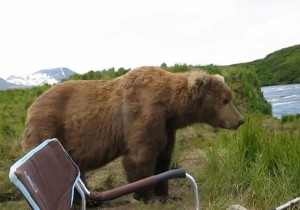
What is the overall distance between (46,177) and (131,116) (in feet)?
8.19

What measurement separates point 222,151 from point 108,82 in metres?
1.67

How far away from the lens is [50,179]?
3111 mm

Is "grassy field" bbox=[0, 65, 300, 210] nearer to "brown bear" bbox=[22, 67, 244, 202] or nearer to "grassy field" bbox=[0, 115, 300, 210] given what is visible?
"grassy field" bbox=[0, 115, 300, 210]

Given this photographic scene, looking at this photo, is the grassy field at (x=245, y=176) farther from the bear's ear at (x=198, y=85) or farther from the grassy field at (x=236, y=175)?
the bear's ear at (x=198, y=85)

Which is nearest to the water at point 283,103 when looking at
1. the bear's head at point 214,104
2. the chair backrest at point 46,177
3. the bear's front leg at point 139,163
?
the bear's head at point 214,104

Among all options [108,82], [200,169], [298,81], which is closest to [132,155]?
[108,82]

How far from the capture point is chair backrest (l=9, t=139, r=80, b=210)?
2.64 metres

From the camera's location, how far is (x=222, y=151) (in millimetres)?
6422

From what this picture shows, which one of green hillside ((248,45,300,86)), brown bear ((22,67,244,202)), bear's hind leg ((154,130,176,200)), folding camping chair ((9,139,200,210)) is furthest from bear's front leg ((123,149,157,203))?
green hillside ((248,45,300,86))

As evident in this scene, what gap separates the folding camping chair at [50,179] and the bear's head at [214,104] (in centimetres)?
208

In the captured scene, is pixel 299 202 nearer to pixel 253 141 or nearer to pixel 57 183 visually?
pixel 253 141

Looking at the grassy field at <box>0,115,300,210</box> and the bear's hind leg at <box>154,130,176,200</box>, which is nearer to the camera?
the grassy field at <box>0,115,300,210</box>

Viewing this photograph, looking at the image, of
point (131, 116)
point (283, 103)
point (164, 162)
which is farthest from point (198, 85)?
point (283, 103)

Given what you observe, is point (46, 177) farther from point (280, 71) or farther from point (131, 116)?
point (280, 71)
